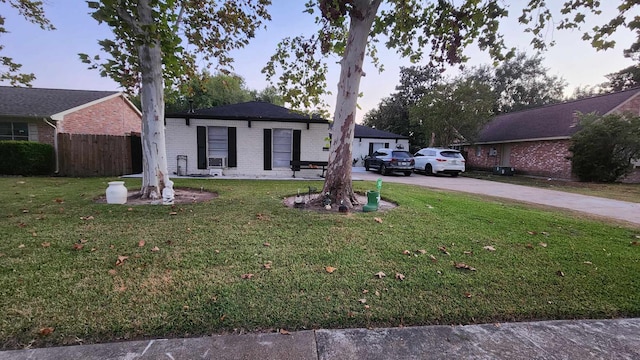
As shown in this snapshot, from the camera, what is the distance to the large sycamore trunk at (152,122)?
6575 mm

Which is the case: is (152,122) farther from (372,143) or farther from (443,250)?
(372,143)

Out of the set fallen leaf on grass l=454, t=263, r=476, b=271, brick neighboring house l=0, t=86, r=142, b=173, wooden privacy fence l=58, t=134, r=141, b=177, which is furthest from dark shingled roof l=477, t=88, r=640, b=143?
brick neighboring house l=0, t=86, r=142, b=173

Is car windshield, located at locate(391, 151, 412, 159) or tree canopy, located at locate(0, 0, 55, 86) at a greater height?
tree canopy, located at locate(0, 0, 55, 86)

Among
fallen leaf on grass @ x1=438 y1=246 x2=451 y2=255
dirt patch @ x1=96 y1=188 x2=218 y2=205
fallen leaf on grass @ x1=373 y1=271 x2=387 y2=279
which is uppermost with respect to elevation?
dirt patch @ x1=96 y1=188 x2=218 y2=205

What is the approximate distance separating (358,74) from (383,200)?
314cm

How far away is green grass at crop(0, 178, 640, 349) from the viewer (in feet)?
7.61

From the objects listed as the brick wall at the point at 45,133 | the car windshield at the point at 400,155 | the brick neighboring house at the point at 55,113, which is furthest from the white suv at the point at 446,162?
the brick wall at the point at 45,133

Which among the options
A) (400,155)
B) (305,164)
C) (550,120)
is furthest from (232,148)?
(550,120)

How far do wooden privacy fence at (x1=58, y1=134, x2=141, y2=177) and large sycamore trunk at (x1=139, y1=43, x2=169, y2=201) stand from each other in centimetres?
715

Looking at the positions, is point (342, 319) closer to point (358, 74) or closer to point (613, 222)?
point (358, 74)

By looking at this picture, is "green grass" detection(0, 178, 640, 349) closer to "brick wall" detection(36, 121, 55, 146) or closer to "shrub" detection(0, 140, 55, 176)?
"shrub" detection(0, 140, 55, 176)

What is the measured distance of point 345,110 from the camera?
6.07 meters

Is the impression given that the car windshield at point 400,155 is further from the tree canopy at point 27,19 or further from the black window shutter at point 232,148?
the tree canopy at point 27,19

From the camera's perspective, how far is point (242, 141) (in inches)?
508
